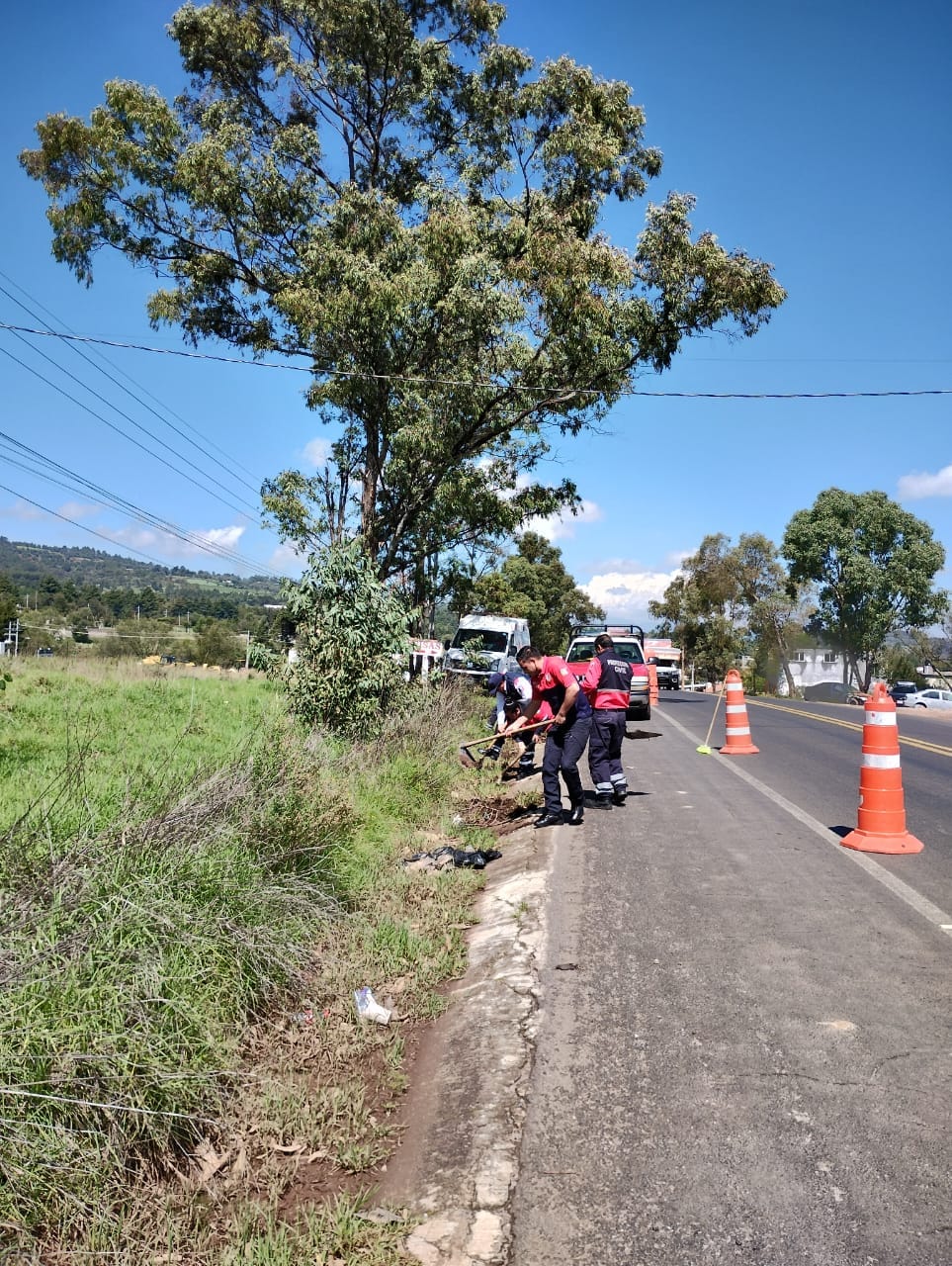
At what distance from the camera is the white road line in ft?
18.0

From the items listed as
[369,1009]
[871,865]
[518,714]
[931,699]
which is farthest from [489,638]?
[931,699]

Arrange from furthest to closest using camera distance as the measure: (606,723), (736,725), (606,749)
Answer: (736,725)
(606,749)
(606,723)

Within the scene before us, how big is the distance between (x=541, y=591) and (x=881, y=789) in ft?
178

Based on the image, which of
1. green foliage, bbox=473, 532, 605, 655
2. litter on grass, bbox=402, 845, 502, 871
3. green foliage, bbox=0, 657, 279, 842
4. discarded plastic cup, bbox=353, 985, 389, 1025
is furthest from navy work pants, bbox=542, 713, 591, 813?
green foliage, bbox=473, 532, 605, 655

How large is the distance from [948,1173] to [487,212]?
18873mm

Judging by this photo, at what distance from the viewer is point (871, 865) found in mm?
6680

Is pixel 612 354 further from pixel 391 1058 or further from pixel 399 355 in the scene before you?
pixel 391 1058

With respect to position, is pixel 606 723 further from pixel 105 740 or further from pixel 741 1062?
pixel 741 1062

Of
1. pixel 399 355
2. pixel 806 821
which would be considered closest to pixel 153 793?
pixel 806 821

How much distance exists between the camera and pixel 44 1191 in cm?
288

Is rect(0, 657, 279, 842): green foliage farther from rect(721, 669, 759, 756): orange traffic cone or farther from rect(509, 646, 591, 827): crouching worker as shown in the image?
rect(721, 669, 759, 756): orange traffic cone

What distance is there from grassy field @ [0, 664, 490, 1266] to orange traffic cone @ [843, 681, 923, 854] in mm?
3098

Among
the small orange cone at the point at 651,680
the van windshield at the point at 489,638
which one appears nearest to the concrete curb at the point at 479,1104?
the small orange cone at the point at 651,680

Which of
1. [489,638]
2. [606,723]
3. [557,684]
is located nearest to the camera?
[557,684]
